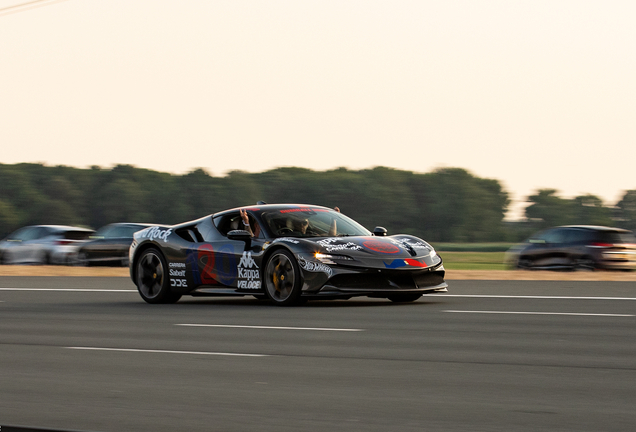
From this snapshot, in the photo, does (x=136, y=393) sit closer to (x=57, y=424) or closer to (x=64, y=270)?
(x=57, y=424)

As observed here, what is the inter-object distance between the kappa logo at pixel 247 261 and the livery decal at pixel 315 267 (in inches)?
33.3

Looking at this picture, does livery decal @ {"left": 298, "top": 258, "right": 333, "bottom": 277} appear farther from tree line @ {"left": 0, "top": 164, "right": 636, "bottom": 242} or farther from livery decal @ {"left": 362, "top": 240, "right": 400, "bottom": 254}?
tree line @ {"left": 0, "top": 164, "right": 636, "bottom": 242}

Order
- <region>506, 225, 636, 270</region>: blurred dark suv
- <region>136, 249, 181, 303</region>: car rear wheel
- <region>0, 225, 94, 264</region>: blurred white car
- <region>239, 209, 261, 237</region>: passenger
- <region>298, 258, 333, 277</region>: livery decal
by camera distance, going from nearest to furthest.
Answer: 1. <region>298, 258, 333, 277</region>: livery decal
2. <region>239, 209, 261, 237</region>: passenger
3. <region>136, 249, 181, 303</region>: car rear wheel
4. <region>506, 225, 636, 270</region>: blurred dark suv
5. <region>0, 225, 94, 264</region>: blurred white car

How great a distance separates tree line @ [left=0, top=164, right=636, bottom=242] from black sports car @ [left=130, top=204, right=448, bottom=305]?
98.7 meters

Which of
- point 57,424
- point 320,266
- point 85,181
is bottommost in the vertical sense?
point 57,424

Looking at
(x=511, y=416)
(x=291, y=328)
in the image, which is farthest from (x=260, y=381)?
(x=291, y=328)

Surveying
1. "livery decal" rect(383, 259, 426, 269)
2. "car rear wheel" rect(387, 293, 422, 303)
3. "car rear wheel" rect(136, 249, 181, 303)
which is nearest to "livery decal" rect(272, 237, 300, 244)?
"livery decal" rect(383, 259, 426, 269)

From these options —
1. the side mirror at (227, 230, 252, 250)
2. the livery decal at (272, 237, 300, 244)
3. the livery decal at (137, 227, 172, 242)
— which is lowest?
the livery decal at (272, 237, 300, 244)

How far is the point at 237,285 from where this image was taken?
43.7 feet

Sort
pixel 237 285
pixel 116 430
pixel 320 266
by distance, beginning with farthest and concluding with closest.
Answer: pixel 237 285 < pixel 320 266 < pixel 116 430

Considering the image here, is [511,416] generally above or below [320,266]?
below

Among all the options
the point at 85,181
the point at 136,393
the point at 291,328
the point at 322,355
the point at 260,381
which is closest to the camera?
the point at 136,393

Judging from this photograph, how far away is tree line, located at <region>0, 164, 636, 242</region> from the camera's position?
116 meters

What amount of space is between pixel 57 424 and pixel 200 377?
1705 mm
